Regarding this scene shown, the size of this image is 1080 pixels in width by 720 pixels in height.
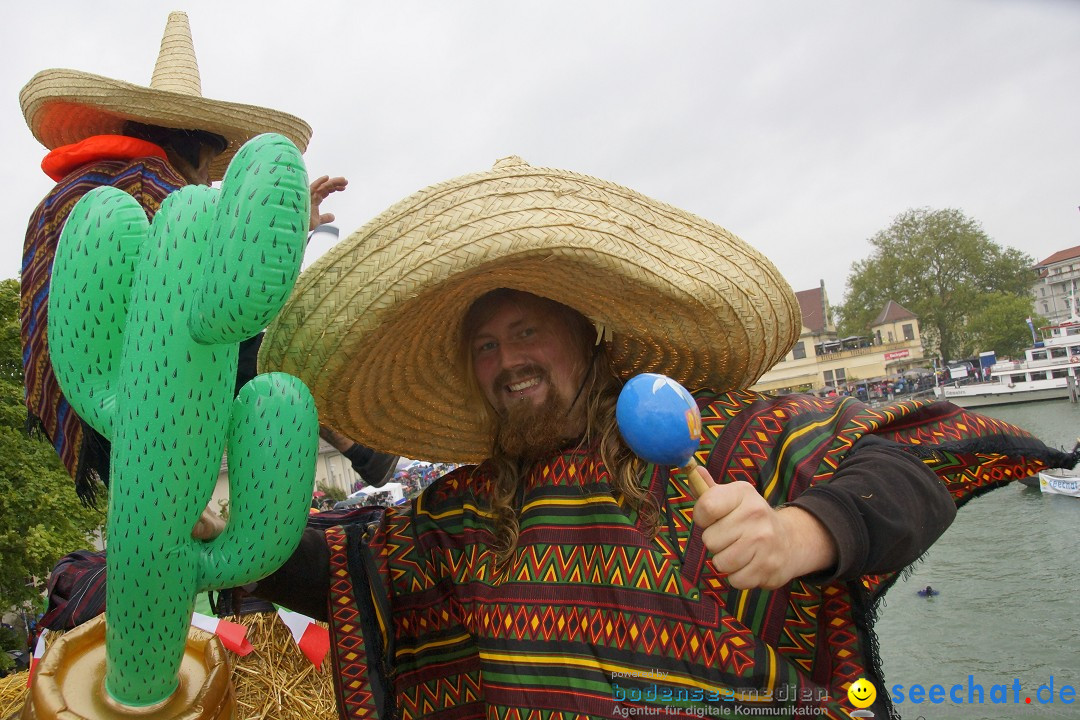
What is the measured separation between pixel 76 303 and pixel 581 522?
1121mm

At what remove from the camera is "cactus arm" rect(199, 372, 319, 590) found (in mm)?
1312

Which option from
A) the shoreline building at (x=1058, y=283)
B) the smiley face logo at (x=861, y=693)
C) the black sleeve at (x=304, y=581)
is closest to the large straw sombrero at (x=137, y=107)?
the black sleeve at (x=304, y=581)

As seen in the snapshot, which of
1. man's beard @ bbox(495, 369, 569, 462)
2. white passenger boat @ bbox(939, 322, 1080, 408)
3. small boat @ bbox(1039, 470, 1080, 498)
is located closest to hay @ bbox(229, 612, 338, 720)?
man's beard @ bbox(495, 369, 569, 462)

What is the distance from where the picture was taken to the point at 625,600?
161cm

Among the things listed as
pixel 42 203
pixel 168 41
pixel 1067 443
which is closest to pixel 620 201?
pixel 42 203

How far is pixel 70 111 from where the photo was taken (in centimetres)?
202

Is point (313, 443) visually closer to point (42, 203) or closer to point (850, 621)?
point (42, 203)

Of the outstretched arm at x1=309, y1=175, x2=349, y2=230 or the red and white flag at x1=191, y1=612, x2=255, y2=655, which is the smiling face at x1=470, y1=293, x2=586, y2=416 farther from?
the red and white flag at x1=191, y1=612, x2=255, y2=655

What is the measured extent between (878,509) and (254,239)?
1.20 m

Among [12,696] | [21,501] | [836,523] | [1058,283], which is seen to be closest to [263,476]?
[836,523]

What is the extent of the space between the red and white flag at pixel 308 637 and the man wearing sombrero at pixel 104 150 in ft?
4.47

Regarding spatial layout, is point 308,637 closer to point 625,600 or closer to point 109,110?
point 625,600

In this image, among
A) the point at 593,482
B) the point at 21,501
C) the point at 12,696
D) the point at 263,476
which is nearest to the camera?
the point at 263,476

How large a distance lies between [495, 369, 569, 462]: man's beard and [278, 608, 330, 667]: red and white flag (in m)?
1.50
